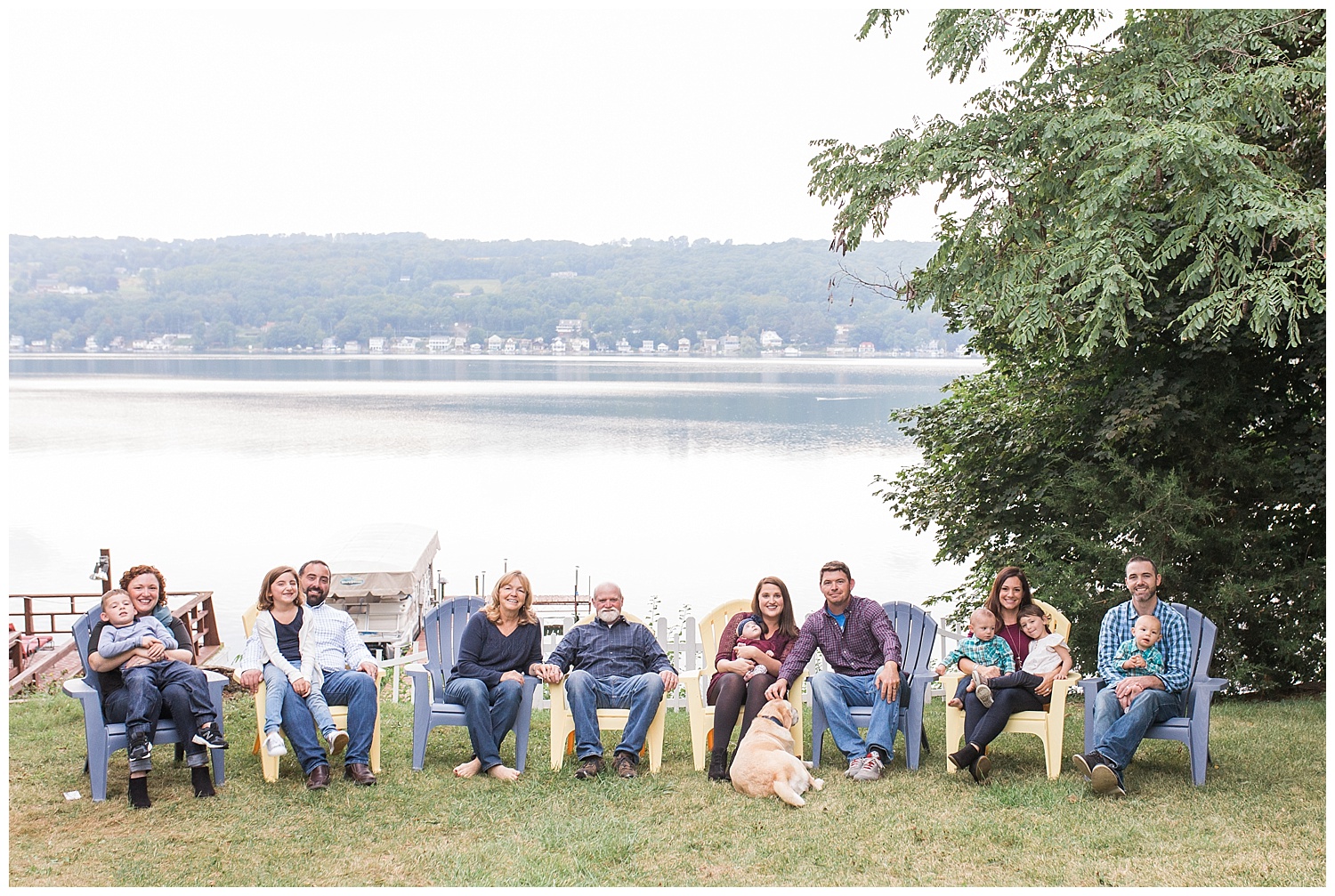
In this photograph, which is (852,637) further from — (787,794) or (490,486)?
(490,486)

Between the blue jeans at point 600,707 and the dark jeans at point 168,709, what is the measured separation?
4.63 ft

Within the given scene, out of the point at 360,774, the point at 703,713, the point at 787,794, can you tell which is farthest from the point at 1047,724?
the point at 360,774

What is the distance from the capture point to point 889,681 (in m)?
4.73

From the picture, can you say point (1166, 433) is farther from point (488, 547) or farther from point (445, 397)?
point (445, 397)

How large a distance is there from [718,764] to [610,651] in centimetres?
72

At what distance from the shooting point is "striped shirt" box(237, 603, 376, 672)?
4707 millimetres

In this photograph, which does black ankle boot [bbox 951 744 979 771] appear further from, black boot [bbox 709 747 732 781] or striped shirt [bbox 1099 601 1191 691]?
black boot [bbox 709 747 732 781]

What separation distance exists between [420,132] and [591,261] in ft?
62.7

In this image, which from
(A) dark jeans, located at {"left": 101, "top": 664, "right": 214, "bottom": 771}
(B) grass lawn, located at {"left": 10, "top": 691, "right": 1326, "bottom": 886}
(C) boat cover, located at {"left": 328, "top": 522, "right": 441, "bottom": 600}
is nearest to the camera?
(B) grass lawn, located at {"left": 10, "top": 691, "right": 1326, "bottom": 886}

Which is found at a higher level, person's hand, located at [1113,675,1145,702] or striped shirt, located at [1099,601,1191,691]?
striped shirt, located at [1099,601,1191,691]

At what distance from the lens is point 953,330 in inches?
333

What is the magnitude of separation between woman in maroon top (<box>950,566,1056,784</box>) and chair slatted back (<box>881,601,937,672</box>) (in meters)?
0.34

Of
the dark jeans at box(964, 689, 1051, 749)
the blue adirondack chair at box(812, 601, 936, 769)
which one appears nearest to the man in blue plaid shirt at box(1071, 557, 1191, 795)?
the dark jeans at box(964, 689, 1051, 749)

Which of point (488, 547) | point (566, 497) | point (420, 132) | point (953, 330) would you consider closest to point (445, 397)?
point (420, 132)
